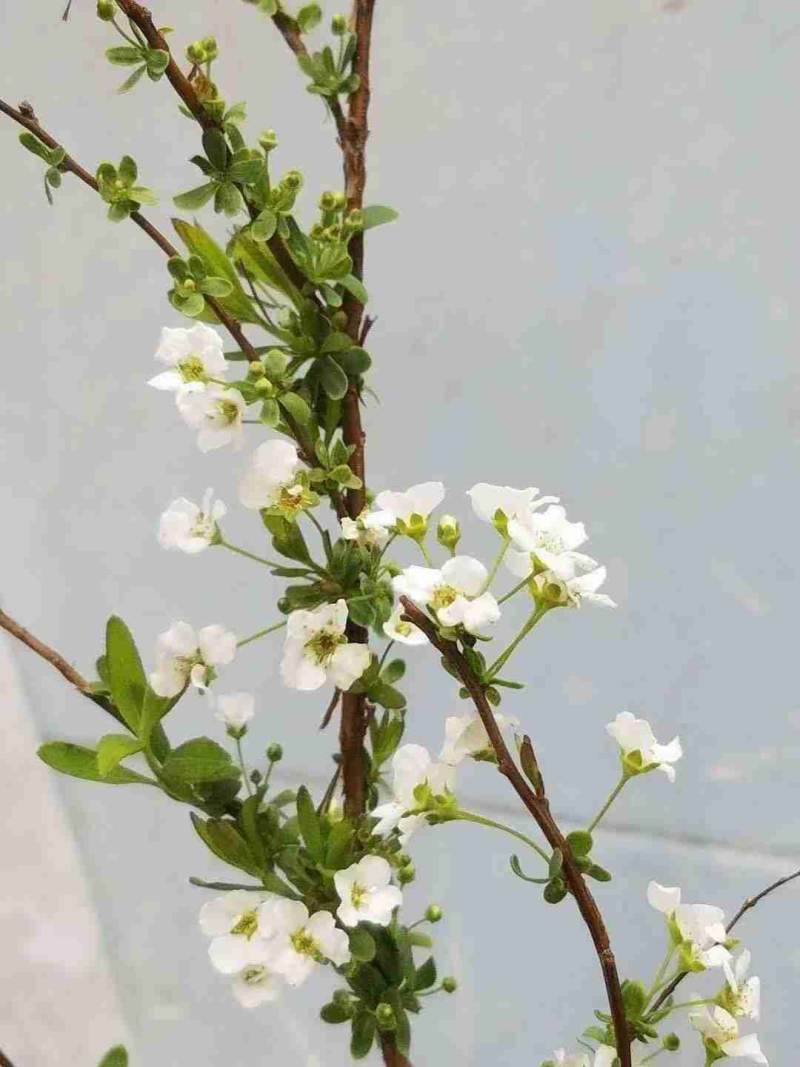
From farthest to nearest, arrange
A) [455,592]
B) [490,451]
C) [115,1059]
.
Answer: [490,451]
[115,1059]
[455,592]

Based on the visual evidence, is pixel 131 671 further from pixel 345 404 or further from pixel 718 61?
pixel 718 61

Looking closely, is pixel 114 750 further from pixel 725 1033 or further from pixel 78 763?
pixel 725 1033

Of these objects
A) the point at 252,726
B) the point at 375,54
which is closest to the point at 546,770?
the point at 252,726

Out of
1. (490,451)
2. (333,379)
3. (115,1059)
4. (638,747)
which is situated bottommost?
(115,1059)

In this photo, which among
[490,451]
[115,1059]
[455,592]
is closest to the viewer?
[455,592]

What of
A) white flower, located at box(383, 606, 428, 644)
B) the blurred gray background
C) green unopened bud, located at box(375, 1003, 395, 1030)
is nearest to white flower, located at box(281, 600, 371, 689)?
white flower, located at box(383, 606, 428, 644)

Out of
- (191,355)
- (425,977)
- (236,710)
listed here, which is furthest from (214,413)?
(425,977)
